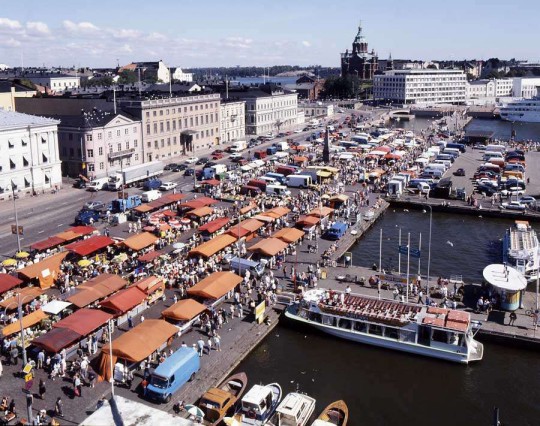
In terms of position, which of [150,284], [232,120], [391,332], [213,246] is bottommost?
[391,332]

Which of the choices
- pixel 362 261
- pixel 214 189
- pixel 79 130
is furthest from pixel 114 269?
pixel 79 130

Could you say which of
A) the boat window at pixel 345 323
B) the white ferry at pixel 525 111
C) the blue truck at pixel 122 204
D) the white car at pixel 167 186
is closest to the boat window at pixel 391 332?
the boat window at pixel 345 323

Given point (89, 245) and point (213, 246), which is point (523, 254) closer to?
point (213, 246)

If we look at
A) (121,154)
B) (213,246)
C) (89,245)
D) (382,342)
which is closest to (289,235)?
(213,246)

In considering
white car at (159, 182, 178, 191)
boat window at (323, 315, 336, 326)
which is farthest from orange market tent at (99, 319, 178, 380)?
white car at (159, 182, 178, 191)

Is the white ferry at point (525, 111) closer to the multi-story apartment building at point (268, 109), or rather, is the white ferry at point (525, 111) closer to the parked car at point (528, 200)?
the multi-story apartment building at point (268, 109)

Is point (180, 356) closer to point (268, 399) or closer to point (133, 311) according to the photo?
point (268, 399)

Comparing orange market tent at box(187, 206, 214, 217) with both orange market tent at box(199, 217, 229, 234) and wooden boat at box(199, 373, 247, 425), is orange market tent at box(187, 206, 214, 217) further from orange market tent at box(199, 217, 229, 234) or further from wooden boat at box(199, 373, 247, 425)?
wooden boat at box(199, 373, 247, 425)
